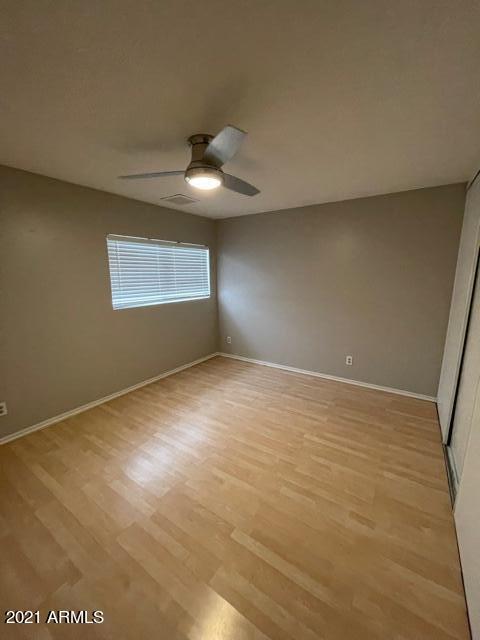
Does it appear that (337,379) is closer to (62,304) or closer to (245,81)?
(245,81)

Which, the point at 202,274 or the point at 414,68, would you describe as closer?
the point at 414,68

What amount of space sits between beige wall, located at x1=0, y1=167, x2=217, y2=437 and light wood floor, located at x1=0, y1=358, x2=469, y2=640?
0.43 metres

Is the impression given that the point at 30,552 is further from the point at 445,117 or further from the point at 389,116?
the point at 445,117

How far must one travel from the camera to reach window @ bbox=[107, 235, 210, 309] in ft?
9.42

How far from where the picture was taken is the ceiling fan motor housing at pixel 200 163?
4.79 feet

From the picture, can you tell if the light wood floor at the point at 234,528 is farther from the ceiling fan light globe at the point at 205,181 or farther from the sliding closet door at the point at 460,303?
the ceiling fan light globe at the point at 205,181

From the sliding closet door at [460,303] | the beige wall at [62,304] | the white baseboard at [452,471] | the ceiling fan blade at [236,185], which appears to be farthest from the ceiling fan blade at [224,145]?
the white baseboard at [452,471]

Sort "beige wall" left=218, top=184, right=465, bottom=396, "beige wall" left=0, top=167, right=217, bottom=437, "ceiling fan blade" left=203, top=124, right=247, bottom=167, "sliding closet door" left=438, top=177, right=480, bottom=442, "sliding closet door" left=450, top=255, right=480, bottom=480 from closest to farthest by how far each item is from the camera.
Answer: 1. "ceiling fan blade" left=203, top=124, right=247, bottom=167
2. "sliding closet door" left=450, top=255, right=480, bottom=480
3. "sliding closet door" left=438, top=177, right=480, bottom=442
4. "beige wall" left=0, top=167, right=217, bottom=437
5. "beige wall" left=218, top=184, right=465, bottom=396

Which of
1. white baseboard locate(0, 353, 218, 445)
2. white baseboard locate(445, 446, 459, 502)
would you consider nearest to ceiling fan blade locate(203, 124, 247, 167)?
white baseboard locate(445, 446, 459, 502)

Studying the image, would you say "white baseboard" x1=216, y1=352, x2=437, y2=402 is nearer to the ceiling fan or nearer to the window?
the window

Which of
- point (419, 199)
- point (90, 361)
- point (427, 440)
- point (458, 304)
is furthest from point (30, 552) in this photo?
point (419, 199)

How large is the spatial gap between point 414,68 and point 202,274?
3.33m

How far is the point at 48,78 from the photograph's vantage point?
1.07 metres

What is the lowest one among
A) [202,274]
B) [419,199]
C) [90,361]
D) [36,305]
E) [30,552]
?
[30,552]
